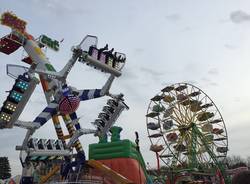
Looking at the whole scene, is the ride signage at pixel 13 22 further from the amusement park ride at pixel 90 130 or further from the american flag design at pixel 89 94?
the american flag design at pixel 89 94

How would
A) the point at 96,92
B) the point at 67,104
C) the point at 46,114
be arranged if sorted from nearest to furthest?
1. the point at 46,114
2. the point at 67,104
3. the point at 96,92

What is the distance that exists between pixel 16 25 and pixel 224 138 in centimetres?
1875

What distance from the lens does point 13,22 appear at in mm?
24000

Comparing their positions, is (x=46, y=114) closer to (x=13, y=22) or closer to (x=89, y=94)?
(x=89, y=94)

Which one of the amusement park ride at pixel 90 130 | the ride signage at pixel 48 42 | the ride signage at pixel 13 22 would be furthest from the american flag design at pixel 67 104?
the ride signage at pixel 13 22

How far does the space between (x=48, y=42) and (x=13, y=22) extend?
2.96 meters

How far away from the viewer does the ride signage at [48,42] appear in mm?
25672

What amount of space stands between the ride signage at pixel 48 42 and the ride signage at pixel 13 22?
60.0 inches

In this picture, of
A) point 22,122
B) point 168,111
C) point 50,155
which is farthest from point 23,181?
point 168,111

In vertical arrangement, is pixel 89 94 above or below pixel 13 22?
below

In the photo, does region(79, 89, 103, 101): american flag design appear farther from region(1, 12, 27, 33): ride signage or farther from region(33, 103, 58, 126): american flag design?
region(1, 12, 27, 33): ride signage

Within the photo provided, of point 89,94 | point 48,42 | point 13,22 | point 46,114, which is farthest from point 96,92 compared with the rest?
point 13,22

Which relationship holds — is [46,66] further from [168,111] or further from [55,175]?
[168,111]

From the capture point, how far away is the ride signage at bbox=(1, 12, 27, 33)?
2366 centimetres
